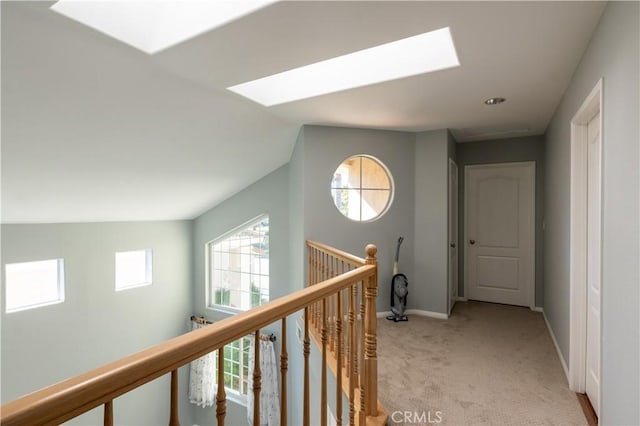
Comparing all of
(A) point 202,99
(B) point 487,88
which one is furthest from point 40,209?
(B) point 487,88

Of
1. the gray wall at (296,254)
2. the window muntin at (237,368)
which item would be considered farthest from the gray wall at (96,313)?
the gray wall at (296,254)

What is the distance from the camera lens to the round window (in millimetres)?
3992

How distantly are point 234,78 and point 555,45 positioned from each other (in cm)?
206

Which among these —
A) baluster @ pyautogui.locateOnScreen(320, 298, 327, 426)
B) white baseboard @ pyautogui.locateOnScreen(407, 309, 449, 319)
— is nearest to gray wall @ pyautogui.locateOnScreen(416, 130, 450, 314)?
white baseboard @ pyautogui.locateOnScreen(407, 309, 449, 319)

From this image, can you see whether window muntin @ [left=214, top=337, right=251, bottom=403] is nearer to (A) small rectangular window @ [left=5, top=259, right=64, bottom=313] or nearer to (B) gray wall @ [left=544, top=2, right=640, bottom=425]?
(A) small rectangular window @ [left=5, top=259, right=64, bottom=313]

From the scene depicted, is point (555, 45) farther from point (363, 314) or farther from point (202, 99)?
point (202, 99)

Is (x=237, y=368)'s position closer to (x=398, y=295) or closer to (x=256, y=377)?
(x=398, y=295)

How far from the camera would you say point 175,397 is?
2.52 ft

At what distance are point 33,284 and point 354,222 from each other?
150 inches

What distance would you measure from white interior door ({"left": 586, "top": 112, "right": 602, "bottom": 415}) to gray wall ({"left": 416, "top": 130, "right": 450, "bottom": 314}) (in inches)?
66.3

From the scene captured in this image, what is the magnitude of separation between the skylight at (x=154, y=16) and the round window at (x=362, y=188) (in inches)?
94.6

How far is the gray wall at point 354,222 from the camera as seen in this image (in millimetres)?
3670

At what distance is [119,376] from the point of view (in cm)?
65

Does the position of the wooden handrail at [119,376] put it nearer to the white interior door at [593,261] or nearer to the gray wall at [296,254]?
the white interior door at [593,261]
